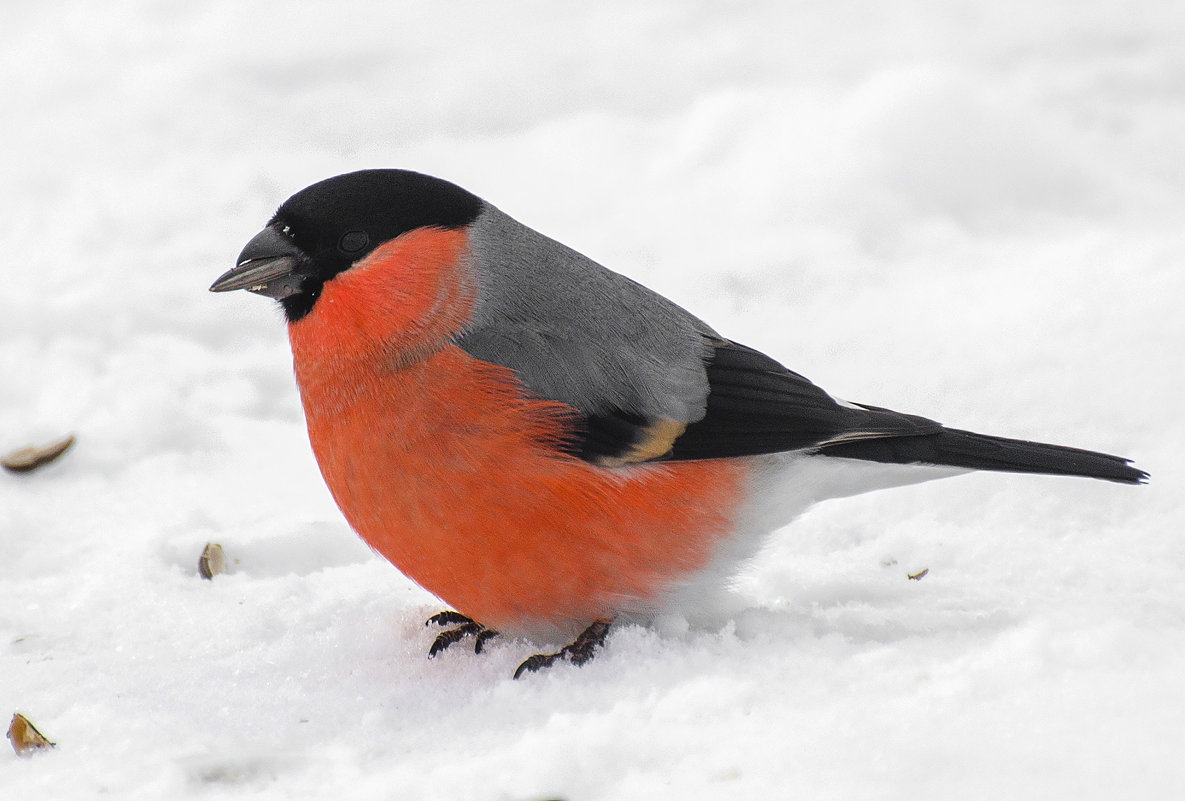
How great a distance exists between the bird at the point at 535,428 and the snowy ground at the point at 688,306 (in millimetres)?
244

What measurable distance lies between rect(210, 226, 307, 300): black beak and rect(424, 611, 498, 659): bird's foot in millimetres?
1063

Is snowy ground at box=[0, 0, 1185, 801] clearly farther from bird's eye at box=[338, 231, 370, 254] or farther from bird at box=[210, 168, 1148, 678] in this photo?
bird's eye at box=[338, 231, 370, 254]

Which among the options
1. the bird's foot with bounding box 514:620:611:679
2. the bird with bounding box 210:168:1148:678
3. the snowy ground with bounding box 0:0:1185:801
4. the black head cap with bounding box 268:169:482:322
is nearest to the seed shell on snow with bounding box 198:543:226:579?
the snowy ground with bounding box 0:0:1185:801

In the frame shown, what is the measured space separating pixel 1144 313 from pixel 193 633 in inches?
163

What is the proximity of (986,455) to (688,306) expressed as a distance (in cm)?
295

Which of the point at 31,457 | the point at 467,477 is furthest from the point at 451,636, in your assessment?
the point at 31,457

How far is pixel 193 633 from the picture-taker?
3820 mm

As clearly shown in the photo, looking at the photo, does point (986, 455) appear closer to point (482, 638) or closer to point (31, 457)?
point (482, 638)

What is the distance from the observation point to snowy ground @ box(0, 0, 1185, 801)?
9.21 ft

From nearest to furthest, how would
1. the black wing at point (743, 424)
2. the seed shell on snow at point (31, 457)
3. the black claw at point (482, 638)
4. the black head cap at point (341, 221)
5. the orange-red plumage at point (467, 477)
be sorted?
the orange-red plumage at point (467, 477)
the black wing at point (743, 424)
the black head cap at point (341, 221)
the black claw at point (482, 638)
the seed shell on snow at point (31, 457)

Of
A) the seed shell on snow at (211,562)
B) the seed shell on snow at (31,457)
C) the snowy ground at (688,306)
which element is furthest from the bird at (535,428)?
the seed shell on snow at (31,457)

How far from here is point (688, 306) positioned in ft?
21.0

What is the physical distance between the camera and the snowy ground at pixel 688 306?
2.81 meters

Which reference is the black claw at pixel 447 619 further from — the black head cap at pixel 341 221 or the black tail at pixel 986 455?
the black tail at pixel 986 455
